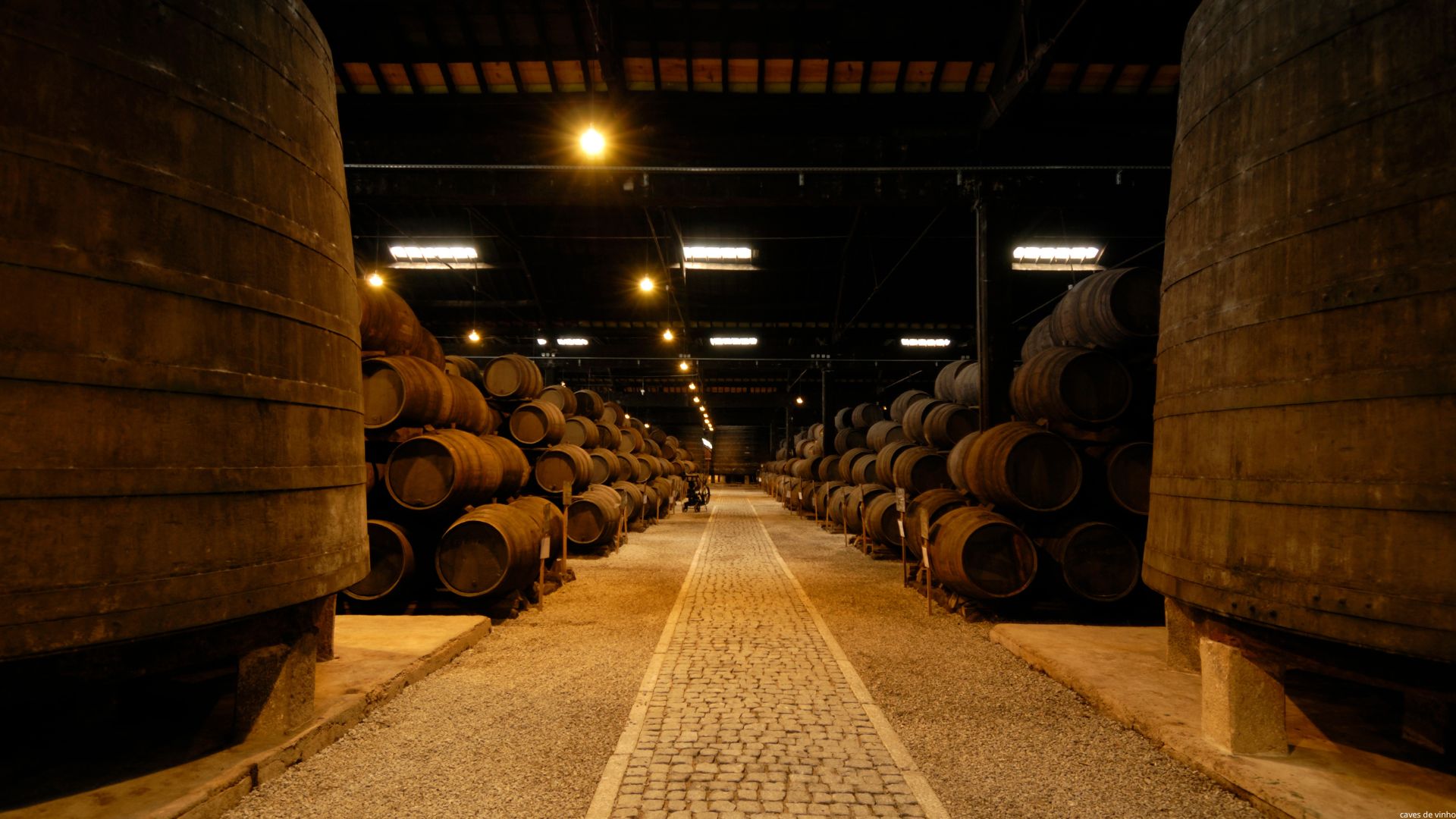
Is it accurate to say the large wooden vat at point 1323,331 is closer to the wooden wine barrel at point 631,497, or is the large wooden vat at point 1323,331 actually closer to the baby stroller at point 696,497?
the wooden wine barrel at point 631,497

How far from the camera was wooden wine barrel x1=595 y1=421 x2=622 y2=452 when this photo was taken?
16.0m

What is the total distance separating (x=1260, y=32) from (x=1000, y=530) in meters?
5.06

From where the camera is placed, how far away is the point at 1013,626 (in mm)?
6238

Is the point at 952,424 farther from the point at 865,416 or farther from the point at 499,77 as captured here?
the point at 499,77

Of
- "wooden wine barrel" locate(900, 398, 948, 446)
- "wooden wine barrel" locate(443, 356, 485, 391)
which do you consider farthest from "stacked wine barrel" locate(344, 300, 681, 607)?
"wooden wine barrel" locate(900, 398, 948, 446)

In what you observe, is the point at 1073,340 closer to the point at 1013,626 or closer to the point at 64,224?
the point at 1013,626

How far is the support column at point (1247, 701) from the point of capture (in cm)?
323

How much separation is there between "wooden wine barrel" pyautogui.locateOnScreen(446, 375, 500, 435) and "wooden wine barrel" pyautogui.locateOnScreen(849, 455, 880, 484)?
7919 millimetres

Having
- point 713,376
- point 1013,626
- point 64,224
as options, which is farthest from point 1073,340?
point 713,376

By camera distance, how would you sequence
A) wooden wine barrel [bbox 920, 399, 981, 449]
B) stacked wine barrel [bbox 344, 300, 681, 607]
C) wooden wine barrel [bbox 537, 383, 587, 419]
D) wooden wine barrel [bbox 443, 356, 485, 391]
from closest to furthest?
stacked wine barrel [bbox 344, 300, 681, 607], wooden wine barrel [bbox 443, 356, 485, 391], wooden wine barrel [bbox 920, 399, 981, 449], wooden wine barrel [bbox 537, 383, 587, 419]

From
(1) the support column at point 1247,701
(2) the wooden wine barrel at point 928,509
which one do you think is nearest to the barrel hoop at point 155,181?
(1) the support column at point 1247,701

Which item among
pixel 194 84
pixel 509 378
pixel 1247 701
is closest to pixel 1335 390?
pixel 1247 701

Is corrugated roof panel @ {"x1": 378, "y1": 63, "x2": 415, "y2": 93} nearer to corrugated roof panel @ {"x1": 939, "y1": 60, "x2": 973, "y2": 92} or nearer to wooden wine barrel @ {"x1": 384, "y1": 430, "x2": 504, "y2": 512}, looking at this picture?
wooden wine barrel @ {"x1": 384, "y1": 430, "x2": 504, "y2": 512}

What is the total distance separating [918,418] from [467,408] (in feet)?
25.5
